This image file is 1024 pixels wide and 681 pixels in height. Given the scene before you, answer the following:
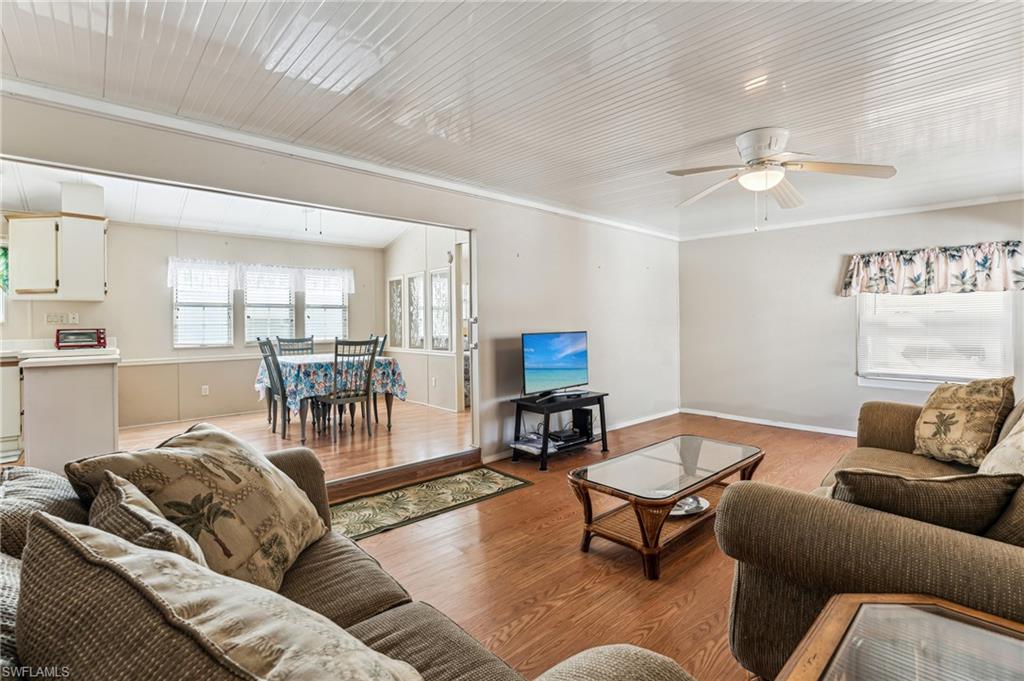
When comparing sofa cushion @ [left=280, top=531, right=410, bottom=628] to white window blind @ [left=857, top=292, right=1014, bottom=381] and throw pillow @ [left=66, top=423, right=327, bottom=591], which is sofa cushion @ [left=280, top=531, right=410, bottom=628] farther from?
white window blind @ [left=857, top=292, right=1014, bottom=381]

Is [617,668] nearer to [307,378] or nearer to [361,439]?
[361,439]

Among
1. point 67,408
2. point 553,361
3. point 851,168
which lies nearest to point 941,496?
point 851,168

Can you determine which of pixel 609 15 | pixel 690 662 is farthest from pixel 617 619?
pixel 609 15

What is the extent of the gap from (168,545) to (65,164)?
2553 millimetres

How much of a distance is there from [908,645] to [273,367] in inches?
206

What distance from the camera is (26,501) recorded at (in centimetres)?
106

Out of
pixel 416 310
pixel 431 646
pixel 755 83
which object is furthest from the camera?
pixel 416 310

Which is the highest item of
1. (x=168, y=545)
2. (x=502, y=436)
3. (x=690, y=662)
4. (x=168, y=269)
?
(x=168, y=269)

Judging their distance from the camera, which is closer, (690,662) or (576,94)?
(690,662)

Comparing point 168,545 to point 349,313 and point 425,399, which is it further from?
point 349,313

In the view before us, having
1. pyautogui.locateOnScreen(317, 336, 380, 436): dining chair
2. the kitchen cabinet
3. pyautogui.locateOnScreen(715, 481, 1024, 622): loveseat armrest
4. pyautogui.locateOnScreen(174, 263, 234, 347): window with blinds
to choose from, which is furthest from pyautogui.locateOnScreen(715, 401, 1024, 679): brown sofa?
pyautogui.locateOnScreen(174, 263, 234, 347): window with blinds

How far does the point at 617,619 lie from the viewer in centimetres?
204

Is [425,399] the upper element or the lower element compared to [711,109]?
lower

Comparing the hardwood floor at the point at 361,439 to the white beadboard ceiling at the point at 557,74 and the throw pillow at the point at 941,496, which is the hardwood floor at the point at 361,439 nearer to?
the white beadboard ceiling at the point at 557,74
